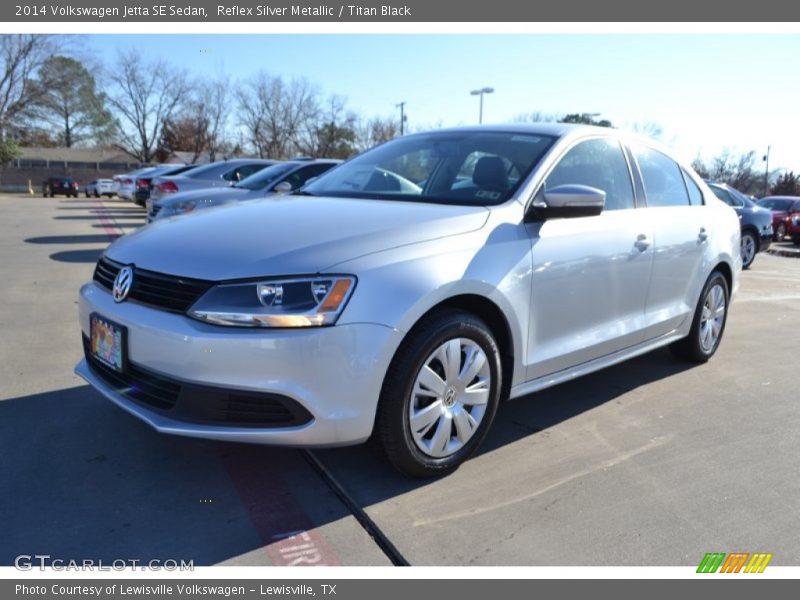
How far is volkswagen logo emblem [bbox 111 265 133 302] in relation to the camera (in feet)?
9.73

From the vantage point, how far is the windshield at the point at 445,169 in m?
3.60

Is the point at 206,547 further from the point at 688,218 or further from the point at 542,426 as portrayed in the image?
the point at 688,218

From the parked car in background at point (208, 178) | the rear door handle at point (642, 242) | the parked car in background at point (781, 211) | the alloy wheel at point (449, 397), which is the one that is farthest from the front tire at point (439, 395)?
the parked car in background at point (781, 211)

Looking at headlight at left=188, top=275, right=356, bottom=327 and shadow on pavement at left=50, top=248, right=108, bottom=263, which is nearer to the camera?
headlight at left=188, top=275, right=356, bottom=327

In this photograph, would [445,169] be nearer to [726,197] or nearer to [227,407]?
[227,407]

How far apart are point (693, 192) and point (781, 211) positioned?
1913cm

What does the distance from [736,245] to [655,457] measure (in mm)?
2675

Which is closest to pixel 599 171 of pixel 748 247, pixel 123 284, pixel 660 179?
pixel 660 179

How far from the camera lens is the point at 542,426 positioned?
12.6 feet

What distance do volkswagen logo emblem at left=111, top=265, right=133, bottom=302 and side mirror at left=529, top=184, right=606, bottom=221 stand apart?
6.54ft

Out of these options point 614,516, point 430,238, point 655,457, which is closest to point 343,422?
point 430,238

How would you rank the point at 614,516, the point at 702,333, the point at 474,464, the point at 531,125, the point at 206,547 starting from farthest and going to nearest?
the point at 702,333 < the point at 531,125 < the point at 474,464 < the point at 614,516 < the point at 206,547

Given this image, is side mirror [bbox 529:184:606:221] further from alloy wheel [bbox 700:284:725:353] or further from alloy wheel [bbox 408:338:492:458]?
alloy wheel [bbox 700:284:725:353]

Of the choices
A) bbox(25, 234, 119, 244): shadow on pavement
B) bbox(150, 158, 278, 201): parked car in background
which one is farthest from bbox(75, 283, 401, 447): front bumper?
bbox(25, 234, 119, 244): shadow on pavement
